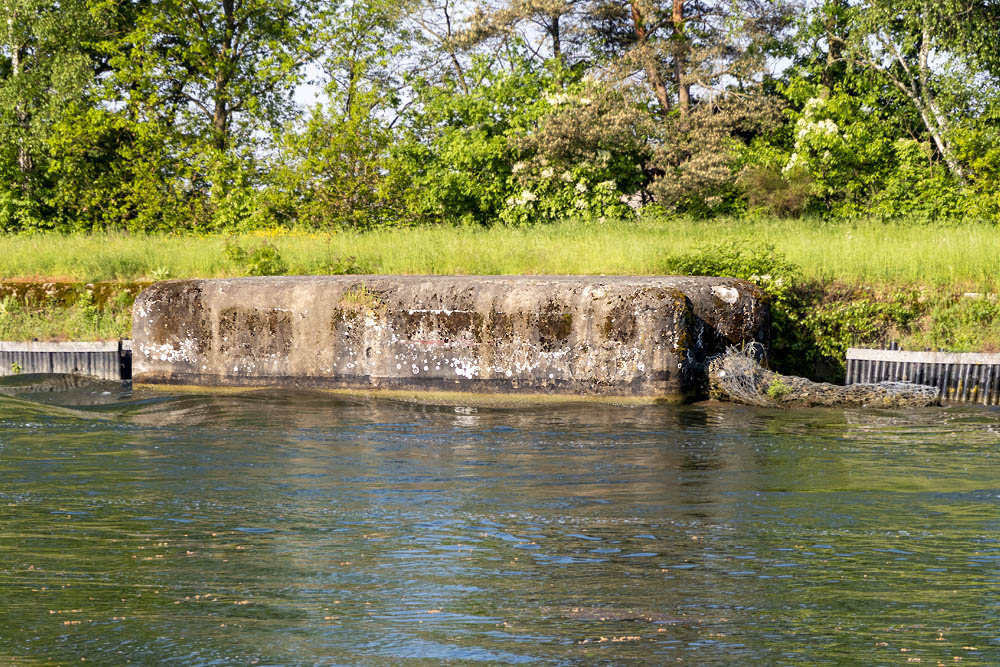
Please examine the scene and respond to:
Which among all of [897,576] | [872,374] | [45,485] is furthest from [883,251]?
[45,485]

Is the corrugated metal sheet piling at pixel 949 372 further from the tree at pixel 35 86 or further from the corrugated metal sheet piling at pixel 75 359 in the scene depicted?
the tree at pixel 35 86

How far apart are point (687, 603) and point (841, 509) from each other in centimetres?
209

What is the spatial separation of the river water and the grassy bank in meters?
3.27

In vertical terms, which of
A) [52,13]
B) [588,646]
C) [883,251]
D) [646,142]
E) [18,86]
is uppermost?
[52,13]

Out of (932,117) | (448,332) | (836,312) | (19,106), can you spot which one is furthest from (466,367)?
(19,106)

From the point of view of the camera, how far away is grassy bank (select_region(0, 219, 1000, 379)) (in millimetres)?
12719

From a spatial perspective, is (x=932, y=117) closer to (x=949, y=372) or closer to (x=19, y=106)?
(x=949, y=372)

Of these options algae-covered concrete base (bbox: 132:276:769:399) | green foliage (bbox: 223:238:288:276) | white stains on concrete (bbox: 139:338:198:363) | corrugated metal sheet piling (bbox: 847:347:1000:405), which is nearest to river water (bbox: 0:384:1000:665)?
algae-covered concrete base (bbox: 132:276:769:399)

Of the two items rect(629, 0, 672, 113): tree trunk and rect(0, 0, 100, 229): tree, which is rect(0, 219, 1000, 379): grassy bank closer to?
rect(629, 0, 672, 113): tree trunk

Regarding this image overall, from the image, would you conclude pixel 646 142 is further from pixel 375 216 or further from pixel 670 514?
pixel 670 514

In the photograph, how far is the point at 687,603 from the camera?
15.5ft

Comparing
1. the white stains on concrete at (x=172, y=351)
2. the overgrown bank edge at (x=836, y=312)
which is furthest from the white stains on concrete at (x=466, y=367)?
the overgrown bank edge at (x=836, y=312)

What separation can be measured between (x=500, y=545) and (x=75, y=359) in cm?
962

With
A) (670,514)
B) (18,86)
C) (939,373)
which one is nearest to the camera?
(670,514)
